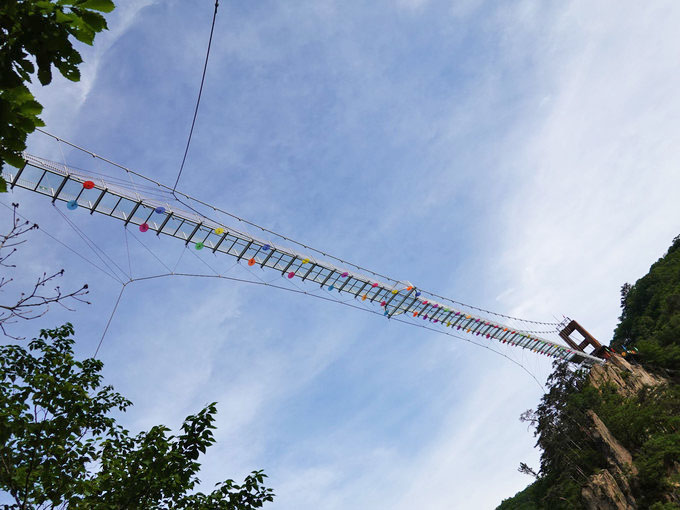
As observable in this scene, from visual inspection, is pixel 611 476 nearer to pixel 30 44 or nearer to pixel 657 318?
pixel 657 318

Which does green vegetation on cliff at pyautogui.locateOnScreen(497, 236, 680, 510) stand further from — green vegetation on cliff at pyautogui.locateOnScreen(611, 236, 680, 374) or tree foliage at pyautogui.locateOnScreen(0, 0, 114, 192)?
tree foliage at pyautogui.locateOnScreen(0, 0, 114, 192)

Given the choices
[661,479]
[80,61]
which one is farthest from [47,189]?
[661,479]

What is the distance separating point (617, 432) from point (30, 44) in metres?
35.5

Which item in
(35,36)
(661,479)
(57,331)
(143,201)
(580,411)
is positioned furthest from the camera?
(580,411)

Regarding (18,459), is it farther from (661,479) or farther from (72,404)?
(661,479)

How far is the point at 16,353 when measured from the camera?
8.45 meters

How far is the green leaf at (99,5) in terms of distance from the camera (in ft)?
8.92


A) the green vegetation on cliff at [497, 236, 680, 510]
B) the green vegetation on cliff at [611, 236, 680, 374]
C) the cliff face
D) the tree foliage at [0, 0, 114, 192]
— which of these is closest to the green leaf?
the tree foliage at [0, 0, 114, 192]

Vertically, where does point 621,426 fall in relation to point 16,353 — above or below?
above

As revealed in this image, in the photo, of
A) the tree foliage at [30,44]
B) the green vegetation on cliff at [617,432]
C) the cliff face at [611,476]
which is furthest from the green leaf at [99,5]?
the cliff face at [611,476]

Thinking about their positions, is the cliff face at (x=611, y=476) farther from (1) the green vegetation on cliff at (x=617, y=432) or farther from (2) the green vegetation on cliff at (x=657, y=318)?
(2) the green vegetation on cliff at (x=657, y=318)

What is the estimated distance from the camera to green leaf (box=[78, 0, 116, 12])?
272 cm

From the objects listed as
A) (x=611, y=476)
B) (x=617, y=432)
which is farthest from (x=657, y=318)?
(x=611, y=476)

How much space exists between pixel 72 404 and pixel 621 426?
32241mm
